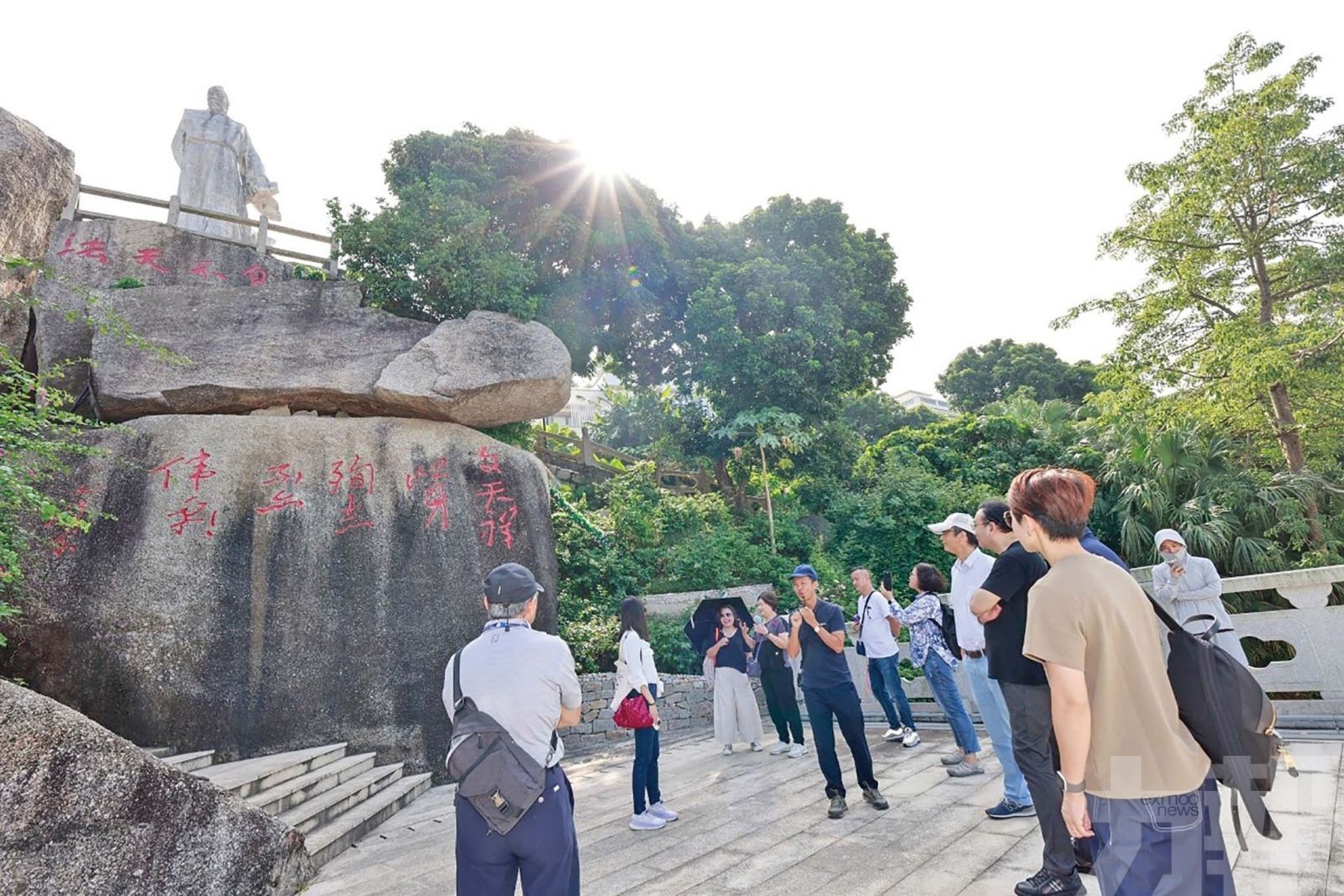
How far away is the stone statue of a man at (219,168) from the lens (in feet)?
40.1

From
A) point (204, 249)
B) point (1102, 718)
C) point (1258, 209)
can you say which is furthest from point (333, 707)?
point (1258, 209)

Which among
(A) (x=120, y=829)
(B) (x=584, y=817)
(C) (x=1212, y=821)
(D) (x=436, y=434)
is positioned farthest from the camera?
(D) (x=436, y=434)

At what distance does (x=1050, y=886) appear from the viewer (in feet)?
9.29

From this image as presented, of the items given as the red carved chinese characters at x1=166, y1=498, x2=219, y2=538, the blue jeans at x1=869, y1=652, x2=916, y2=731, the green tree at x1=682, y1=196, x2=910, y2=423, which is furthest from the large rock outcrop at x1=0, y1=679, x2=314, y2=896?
the green tree at x1=682, y1=196, x2=910, y2=423

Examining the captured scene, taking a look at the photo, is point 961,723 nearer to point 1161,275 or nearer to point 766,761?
point 766,761

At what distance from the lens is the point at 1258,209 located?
34.7 ft

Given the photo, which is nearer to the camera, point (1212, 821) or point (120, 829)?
point (1212, 821)

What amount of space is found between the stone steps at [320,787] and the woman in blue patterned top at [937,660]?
4675 mm

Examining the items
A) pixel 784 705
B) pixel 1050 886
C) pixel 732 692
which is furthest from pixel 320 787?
pixel 1050 886

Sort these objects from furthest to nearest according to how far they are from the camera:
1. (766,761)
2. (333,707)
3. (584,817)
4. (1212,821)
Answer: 1. (333,707)
2. (766,761)
3. (584,817)
4. (1212,821)

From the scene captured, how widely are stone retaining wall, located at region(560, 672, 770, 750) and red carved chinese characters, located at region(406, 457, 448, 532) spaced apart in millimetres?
2824

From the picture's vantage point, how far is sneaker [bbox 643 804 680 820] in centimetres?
443

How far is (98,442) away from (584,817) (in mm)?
7382

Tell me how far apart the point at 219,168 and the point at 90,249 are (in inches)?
139
